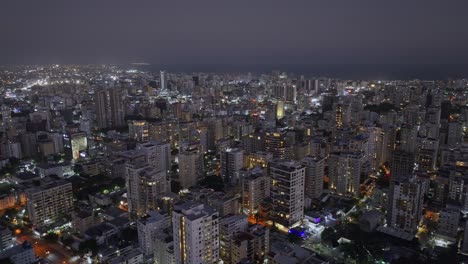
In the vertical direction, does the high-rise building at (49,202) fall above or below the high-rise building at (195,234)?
below

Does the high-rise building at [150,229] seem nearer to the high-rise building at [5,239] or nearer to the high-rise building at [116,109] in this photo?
the high-rise building at [5,239]

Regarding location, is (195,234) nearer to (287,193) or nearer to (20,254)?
(287,193)

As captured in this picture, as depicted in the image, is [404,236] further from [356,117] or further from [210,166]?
[356,117]

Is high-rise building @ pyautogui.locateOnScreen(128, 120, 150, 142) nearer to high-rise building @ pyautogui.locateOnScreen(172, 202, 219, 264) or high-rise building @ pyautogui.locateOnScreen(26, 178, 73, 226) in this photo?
high-rise building @ pyautogui.locateOnScreen(26, 178, 73, 226)

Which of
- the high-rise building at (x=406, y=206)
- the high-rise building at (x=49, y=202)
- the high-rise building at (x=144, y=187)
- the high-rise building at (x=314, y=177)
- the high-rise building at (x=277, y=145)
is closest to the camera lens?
the high-rise building at (x=406, y=206)

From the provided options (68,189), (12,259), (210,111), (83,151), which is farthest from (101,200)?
(210,111)

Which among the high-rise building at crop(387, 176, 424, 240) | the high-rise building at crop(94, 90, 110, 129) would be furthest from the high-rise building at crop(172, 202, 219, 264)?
the high-rise building at crop(94, 90, 110, 129)

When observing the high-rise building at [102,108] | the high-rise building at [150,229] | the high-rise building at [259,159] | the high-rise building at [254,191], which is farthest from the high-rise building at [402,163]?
the high-rise building at [102,108]
